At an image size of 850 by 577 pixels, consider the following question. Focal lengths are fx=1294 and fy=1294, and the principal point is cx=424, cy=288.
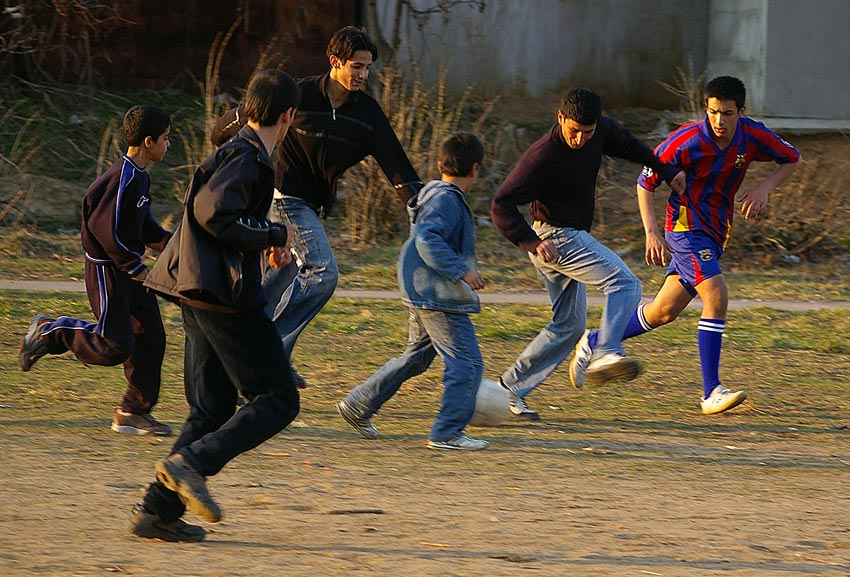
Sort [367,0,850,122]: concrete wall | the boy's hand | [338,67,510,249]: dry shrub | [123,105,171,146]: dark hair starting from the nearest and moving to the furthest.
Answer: the boy's hand < [123,105,171,146]: dark hair < [338,67,510,249]: dry shrub < [367,0,850,122]: concrete wall

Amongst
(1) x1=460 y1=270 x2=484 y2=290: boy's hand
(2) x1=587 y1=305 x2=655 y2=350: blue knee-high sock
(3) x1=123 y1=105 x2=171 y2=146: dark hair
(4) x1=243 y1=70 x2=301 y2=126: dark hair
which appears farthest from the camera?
(2) x1=587 y1=305 x2=655 y2=350: blue knee-high sock

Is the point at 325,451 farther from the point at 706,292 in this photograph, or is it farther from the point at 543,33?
the point at 543,33

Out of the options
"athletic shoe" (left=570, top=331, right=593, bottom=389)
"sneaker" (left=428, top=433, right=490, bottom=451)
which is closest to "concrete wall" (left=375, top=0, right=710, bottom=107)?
"athletic shoe" (left=570, top=331, right=593, bottom=389)

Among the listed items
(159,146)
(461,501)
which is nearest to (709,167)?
(461,501)

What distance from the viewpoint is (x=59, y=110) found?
1648cm

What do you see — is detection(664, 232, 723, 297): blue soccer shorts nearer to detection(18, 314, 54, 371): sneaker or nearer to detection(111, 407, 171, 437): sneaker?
detection(111, 407, 171, 437): sneaker

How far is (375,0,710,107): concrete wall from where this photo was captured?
1705cm

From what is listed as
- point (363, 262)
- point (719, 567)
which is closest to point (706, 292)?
point (719, 567)

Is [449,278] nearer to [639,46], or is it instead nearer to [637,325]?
[637,325]

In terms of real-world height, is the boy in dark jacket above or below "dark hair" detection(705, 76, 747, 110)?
below

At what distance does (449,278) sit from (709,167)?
1.93 metres

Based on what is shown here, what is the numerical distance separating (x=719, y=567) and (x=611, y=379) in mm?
2451

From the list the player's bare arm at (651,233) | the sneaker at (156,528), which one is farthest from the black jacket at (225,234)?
the player's bare arm at (651,233)

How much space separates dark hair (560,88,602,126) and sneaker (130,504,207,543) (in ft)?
9.67
